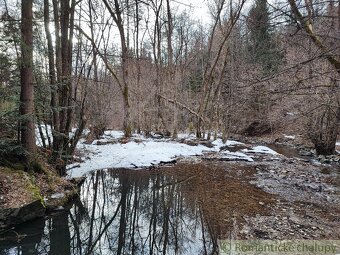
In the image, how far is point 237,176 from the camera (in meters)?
9.80

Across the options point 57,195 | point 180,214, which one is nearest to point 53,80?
point 57,195

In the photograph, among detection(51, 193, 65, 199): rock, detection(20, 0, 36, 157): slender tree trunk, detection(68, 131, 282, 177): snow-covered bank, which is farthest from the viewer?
detection(68, 131, 282, 177): snow-covered bank

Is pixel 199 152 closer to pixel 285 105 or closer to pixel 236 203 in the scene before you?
pixel 285 105

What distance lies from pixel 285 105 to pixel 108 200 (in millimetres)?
11038

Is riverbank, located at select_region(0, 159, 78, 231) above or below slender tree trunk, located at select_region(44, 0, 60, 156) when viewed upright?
below

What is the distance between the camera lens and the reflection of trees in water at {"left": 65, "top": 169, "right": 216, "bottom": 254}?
189 inches

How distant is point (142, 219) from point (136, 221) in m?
0.16

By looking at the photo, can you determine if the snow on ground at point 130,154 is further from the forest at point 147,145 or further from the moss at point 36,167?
the moss at point 36,167

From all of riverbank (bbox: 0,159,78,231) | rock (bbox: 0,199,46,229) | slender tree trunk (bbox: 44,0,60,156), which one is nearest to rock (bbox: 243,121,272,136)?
slender tree trunk (bbox: 44,0,60,156)

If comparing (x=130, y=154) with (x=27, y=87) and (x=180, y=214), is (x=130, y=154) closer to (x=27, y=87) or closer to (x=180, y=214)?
(x=27, y=87)

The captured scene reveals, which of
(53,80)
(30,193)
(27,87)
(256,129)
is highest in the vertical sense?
(53,80)

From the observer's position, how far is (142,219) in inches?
237

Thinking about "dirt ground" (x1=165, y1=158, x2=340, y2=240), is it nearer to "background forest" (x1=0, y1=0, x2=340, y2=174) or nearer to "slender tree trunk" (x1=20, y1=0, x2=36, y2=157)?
"background forest" (x1=0, y1=0, x2=340, y2=174)

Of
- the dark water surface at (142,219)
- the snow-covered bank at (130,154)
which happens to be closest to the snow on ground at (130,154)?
the snow-covered bank at (130,154)
